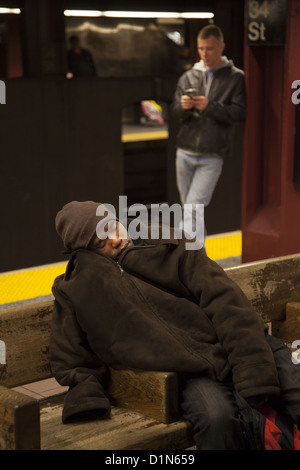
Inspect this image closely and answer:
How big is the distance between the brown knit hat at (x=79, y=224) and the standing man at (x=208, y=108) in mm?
2912

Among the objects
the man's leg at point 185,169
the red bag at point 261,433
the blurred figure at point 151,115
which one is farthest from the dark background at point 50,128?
the red bag at point 261,433

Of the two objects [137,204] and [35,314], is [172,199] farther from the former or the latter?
[35,314]

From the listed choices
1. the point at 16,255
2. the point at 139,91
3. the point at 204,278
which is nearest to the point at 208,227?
the point at 139,91

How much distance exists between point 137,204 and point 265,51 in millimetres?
2153

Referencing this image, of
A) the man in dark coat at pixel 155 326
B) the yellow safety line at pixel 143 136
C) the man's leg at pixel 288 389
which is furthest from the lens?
the yellow safety line at pixel 143 136

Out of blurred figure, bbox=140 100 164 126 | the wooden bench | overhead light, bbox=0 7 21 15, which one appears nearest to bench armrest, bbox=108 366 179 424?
the wooden bench

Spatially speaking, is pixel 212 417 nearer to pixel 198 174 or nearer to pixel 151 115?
pixel 198 174

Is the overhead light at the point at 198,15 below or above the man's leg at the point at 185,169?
above

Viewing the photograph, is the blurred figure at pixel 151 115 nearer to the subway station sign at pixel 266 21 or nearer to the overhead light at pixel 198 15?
the overhead light at pixel 198 15

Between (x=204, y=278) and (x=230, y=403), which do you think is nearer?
(x=230, y=403)

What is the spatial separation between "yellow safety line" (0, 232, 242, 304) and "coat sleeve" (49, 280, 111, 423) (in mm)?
2732

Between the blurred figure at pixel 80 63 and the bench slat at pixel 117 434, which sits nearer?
the bench slat at pixel 117 434

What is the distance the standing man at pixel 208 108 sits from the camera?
5.76m

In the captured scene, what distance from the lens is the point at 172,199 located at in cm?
738
